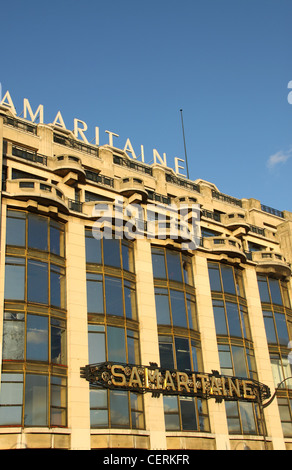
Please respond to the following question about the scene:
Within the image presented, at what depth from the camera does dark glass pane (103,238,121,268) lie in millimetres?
39625

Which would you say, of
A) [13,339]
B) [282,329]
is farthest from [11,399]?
[282,329]

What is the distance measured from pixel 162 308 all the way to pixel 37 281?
395 inches

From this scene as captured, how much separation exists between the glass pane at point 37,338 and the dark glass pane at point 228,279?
56.8ft

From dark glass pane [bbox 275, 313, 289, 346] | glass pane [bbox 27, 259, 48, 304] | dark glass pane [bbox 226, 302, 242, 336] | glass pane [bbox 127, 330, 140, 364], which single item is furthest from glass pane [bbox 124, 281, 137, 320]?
dark glass pane [bbox 275, 313, 289, 346]

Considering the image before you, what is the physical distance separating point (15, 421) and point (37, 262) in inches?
377

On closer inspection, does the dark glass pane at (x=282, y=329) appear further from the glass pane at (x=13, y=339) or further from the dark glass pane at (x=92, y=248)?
the glass pane at (x=13, y=339)

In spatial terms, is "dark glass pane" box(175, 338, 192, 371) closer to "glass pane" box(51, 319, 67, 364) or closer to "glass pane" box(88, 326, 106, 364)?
"glass pane" box(88, 326, 106, 364)

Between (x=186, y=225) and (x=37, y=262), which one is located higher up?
(x=186, y=225)

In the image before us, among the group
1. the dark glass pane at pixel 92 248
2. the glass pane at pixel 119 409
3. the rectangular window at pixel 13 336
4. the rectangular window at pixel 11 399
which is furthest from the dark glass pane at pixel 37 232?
the glass pane at pixel 119 409

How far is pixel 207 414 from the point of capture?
130 feet

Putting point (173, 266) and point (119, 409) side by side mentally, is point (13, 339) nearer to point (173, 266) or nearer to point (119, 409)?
point (119, 409)

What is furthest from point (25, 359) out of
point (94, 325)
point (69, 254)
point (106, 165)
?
point (106, 165)

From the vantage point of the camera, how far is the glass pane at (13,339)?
106ft

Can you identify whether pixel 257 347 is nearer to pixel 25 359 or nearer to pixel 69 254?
pixel 69 254
